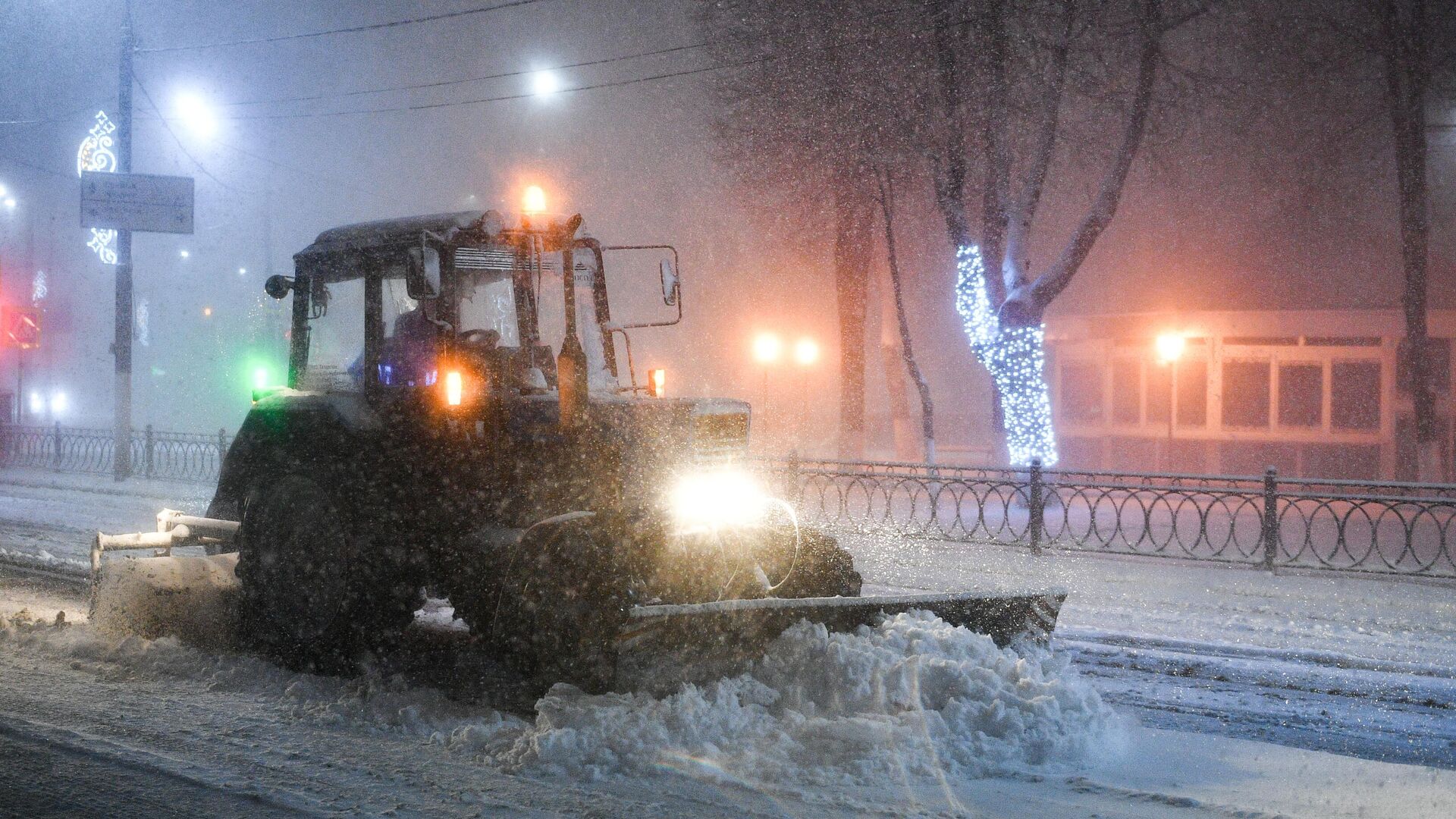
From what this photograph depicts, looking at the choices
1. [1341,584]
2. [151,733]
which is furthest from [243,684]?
[1341,584]

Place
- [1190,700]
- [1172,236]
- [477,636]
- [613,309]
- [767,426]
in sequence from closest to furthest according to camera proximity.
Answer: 1. [477,636]
2. [1190,700]
3. [613,309]
4. [1172,236]
5. [767,426]

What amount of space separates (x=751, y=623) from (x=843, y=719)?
74 cm

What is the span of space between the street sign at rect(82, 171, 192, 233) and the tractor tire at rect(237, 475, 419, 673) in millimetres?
15542

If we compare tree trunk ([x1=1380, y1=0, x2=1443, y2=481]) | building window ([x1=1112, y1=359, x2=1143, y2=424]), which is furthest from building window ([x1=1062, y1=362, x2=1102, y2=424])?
tree trunk ([x1=1380, y1=0, x2=1443, y2=481])

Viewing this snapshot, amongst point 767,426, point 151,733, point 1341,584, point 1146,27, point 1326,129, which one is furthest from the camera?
point 767,426

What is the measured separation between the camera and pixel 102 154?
22812 millimetres

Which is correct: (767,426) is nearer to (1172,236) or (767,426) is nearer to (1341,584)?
(1172,236)

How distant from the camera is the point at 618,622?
212 inches

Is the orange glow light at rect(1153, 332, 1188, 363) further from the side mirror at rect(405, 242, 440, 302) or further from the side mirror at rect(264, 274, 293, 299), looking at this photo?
the side mirror at rect(405, 242, 440, 302)

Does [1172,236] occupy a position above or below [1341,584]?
above

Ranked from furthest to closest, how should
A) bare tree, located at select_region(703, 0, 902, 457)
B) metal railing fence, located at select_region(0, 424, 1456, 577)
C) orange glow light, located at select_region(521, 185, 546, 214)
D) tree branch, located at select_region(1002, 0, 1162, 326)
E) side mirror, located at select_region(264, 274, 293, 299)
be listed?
bare tree, located at select_region(703, 0, 902, 457) < tree branch, located at select_region(1002, 0, 1162, 326) < metal railing fence, located at select_region(0, 424, 1456, 577) < side mirror, located at select_region(264, 274, 293, 299) < orange glow light, located at select_region(521, 185, 546, 214)

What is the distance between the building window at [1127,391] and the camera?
77.9ft

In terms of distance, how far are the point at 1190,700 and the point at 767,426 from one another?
23584mm

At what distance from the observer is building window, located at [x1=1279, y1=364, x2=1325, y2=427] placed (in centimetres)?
2244
